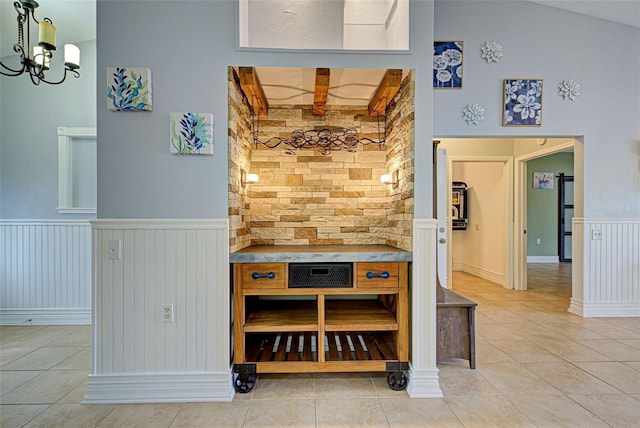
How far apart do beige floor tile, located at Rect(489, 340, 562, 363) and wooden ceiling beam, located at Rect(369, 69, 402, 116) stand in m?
2.31

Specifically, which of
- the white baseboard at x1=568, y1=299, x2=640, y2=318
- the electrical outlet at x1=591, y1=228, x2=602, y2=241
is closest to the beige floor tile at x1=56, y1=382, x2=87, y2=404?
the white baseboard at x1=568, y1=299, x2=640, y2=318

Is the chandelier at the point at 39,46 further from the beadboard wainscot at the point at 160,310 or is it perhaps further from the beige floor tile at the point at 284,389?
the beige floor tile at the point at 284,389

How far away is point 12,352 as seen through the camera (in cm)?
289

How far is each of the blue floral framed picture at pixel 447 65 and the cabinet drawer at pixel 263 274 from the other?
2738 mm

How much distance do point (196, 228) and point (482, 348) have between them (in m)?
2.58

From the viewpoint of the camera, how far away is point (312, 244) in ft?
9.55

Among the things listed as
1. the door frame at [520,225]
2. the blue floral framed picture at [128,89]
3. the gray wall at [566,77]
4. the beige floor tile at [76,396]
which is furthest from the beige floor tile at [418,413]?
the door frame at [520,225]

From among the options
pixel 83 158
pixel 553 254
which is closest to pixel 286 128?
pixel 83 158

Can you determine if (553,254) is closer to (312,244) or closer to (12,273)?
(312,244)

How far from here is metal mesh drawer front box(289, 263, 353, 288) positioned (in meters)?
2.22

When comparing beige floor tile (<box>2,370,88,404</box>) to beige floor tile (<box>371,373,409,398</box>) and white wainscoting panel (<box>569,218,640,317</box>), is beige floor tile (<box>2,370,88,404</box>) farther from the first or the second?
white wainscoting panel (<box>569,218,640,317</box>)

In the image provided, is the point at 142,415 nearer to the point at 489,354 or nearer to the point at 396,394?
the point at 396,394

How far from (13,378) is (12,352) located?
651mm

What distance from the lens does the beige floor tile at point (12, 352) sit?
9.00ft
